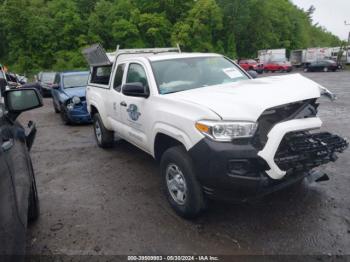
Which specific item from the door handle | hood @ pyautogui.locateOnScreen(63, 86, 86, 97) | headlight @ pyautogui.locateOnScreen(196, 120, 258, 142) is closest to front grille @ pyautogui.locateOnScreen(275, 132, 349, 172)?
headlight @ pyautogui.locateOnScreen(196, 120, 258, 142)

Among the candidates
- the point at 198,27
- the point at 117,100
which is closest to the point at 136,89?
the point at 117,100

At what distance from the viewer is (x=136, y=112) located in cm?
463

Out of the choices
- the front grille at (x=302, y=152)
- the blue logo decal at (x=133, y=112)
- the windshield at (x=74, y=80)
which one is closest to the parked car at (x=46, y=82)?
the windshield at (x=74, y=80)

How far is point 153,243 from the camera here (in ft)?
10.9

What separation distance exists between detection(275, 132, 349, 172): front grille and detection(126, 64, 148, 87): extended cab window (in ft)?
6.88

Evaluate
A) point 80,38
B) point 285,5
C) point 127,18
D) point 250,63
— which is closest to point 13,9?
point 80,38

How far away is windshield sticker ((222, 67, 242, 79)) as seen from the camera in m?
4.78

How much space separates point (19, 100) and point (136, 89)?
146 centimetres

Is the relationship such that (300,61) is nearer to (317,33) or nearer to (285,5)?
(285,5)

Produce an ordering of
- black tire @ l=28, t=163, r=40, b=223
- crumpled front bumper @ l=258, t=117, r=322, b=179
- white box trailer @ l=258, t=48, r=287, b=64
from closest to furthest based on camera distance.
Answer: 1. crumpled front bumper @ l=258, t=117, r=322, b=179
2. black tire @ l=28, t=163, r=40, b=223
3. white box trailer @ l=258, t=48, r=287, b=64

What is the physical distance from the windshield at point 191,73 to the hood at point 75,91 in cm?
550

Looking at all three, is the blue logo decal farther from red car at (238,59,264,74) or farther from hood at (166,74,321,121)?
red car at (238,59,264,74)

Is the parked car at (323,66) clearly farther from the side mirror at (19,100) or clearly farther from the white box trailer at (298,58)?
the side mirror at (19,100)

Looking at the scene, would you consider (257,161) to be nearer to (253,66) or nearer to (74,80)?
(74,80)
